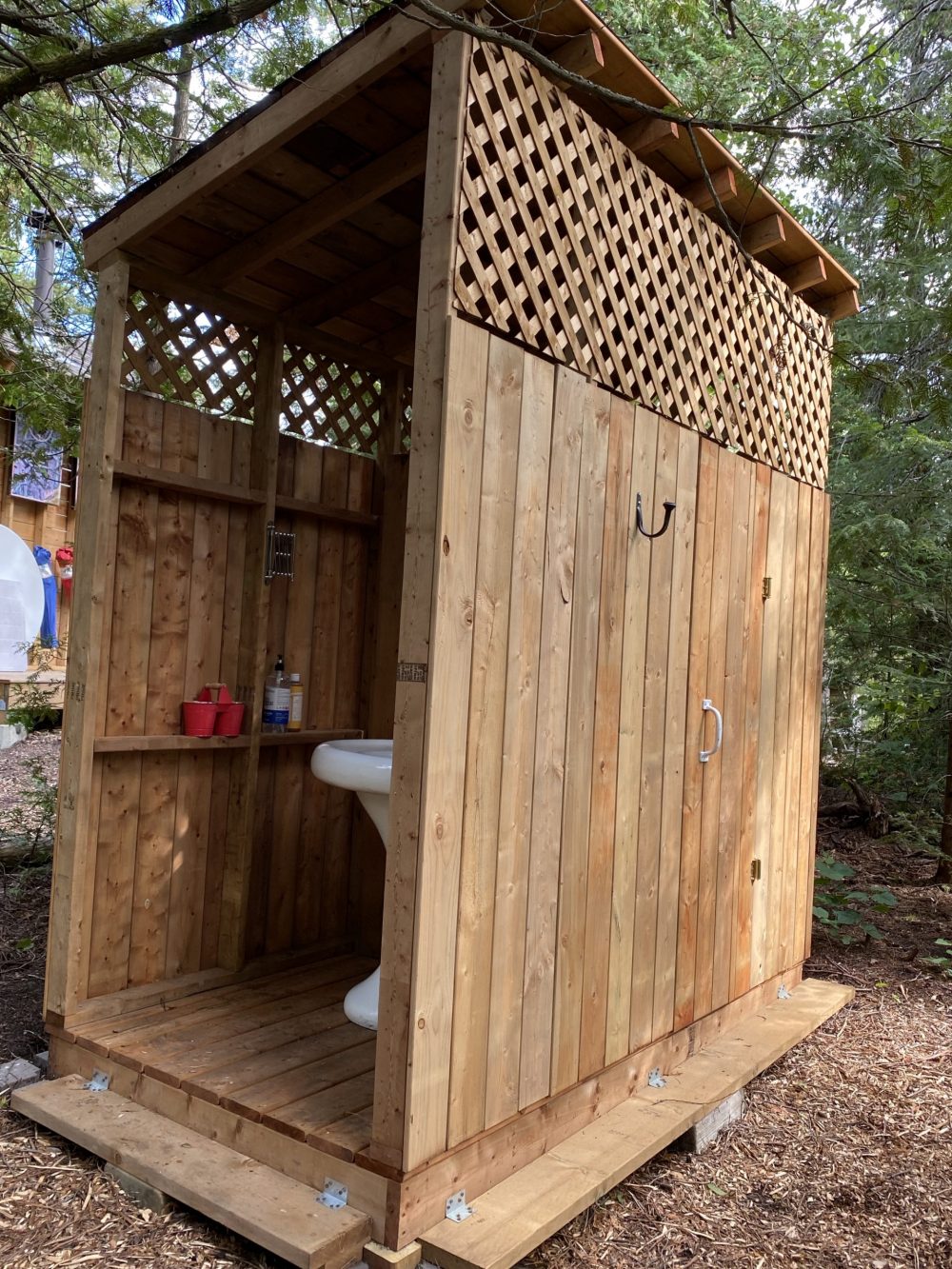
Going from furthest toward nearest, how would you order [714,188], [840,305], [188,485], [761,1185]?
[840,305]
[188,485]
[714,188]
[761,1185]

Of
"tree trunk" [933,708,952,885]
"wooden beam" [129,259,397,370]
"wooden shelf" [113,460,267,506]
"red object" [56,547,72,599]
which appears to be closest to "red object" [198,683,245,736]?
"wooden shelf" [113,460,267,506]

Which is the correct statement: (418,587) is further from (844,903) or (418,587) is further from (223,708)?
(844,903)

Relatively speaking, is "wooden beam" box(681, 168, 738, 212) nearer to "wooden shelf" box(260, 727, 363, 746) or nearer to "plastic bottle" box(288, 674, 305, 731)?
"plastic bottle" box(288, 674, 305, 731)

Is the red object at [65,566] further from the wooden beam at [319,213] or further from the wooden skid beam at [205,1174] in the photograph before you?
the wooden skid beam at [205,1174]

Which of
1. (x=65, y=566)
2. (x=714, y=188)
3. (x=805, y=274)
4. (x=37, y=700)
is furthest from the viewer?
(x=65, y=566)

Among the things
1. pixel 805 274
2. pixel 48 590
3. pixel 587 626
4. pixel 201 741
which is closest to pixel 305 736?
pixel 201 741

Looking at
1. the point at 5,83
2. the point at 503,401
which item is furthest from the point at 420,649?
the point at 5,83

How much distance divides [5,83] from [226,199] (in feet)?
2.66

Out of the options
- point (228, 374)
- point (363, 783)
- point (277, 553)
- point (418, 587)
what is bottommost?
point (363, 783)

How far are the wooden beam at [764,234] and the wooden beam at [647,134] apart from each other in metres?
0.68

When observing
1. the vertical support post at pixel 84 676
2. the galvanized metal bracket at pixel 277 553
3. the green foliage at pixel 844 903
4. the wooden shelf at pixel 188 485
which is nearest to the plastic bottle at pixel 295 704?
the galvanized metal bracket at pixel 277 553

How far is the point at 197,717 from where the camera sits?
326 cm

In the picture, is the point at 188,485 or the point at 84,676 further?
the point at 188,485

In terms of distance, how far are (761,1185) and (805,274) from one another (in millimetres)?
A: 3184
